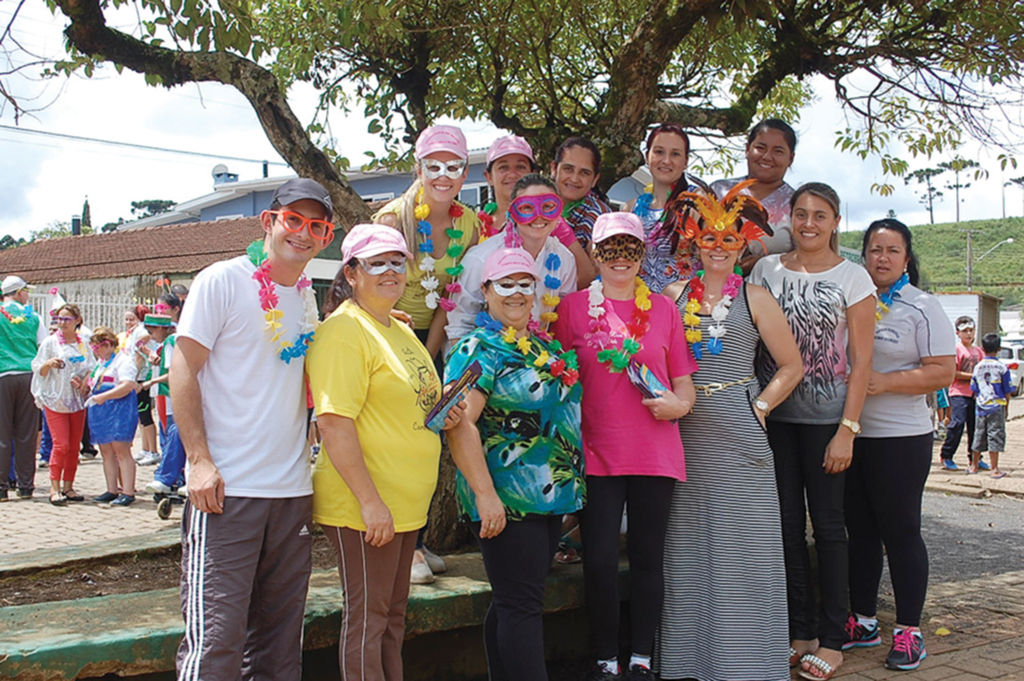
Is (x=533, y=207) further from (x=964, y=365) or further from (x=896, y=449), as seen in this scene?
(x=964, y=365)

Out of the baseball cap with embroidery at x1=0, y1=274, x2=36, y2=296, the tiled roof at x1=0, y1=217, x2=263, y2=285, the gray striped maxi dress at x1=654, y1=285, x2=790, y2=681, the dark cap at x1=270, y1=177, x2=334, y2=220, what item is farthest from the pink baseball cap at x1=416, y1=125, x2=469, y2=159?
the tiled roof at x1=0, y1=217, x2=263, y2=285

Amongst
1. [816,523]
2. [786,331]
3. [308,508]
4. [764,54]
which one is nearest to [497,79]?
[764,54]

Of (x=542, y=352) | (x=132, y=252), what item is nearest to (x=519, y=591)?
(x=542, y=352)

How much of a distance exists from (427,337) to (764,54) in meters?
5.83

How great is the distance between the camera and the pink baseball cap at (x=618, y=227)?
13.1 feet

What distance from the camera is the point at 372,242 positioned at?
3303 mm

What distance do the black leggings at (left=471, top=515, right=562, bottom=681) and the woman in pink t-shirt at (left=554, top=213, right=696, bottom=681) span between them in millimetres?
403

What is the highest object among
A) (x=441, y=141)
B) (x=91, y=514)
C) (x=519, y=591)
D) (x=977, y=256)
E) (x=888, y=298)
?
(x=977, y=256)

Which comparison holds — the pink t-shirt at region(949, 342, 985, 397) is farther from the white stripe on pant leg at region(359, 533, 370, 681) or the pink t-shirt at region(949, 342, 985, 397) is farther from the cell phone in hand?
the white stripe on pant leg at region(359, 533, 370, 681)

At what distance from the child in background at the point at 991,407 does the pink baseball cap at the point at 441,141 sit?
1039cm

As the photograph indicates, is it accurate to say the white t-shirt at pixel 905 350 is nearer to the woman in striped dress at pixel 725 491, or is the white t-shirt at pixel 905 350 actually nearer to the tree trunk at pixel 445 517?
the woman in striped dress at pixel 725 491

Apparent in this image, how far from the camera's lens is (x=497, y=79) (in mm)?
6969

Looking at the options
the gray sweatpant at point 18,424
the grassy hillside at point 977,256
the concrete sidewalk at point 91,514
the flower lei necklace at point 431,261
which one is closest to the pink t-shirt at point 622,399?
the flower lei necklace at point 431,261

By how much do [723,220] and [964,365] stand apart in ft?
34.9
